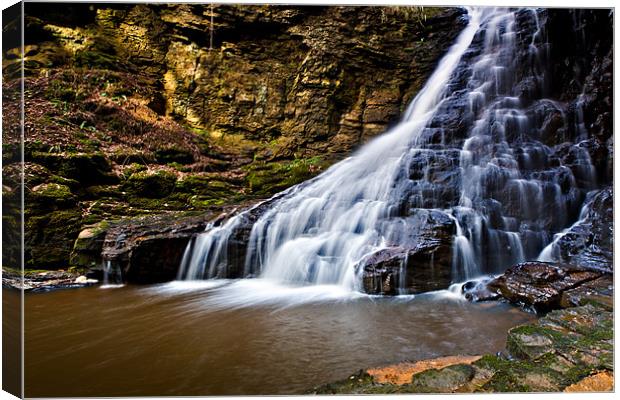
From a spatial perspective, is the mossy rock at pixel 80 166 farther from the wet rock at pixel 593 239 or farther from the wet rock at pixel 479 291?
the wet rock at pixel 593 239

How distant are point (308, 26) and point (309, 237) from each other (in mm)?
3085

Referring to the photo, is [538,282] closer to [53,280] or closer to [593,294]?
[593,294]

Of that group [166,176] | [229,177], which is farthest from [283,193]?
[166,176]

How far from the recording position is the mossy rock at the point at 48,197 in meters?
4.90

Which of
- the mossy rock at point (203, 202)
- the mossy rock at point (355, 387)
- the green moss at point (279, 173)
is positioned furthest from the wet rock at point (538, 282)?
the mossy rock at point (203, 202)

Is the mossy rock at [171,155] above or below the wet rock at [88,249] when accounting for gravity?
above

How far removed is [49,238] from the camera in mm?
4930

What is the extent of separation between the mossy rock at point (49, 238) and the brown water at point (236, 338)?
0.93m

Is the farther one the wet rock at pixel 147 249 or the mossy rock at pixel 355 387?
the wet rock at pixel 147 249

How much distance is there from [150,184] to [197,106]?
1818mm

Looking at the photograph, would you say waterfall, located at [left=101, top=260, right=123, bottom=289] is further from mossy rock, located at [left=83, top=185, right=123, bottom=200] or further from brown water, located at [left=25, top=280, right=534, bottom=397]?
mossy rock, located at [left=83, top=185, right=123, bottom=200]

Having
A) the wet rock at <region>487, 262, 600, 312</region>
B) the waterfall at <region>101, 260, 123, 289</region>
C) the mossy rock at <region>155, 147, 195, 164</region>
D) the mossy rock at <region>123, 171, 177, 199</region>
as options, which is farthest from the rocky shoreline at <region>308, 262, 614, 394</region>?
the mossy rock at <region>155, 147, 195, 164</region>

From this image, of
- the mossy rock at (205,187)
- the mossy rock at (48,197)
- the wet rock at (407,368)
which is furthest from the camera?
the mossy rock at (205,187)

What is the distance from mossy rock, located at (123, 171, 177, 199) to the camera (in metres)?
5.94
